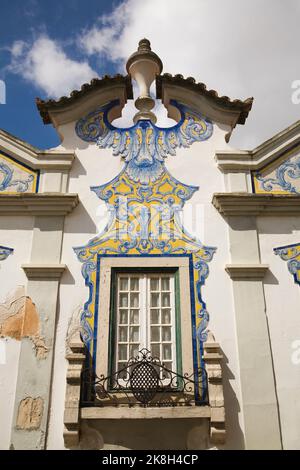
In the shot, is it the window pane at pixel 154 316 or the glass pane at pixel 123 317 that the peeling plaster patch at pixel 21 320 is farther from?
the window pane at pixel 154 316

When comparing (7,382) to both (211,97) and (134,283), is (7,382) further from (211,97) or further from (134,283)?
(211,97)

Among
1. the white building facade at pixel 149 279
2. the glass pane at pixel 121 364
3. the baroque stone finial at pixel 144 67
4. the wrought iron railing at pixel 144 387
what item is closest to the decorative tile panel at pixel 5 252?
the white building facade at pixel 149 279

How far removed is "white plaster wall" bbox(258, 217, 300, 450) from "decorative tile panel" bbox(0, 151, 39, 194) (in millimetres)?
4115

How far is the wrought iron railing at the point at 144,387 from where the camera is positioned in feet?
21.5

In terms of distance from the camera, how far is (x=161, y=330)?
23.5 feet

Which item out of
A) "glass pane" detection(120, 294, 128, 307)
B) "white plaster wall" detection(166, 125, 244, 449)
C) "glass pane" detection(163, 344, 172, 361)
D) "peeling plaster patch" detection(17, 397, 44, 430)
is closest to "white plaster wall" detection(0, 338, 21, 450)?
"peeling plaster patch" detection(17, 397, 44, 430)

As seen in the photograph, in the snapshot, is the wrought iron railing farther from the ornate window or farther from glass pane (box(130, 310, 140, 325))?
glass pane (box(130, 310, 140, 325))

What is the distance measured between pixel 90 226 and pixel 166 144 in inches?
86.3

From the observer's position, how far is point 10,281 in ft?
24.5

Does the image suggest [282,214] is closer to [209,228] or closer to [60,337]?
[209,228]

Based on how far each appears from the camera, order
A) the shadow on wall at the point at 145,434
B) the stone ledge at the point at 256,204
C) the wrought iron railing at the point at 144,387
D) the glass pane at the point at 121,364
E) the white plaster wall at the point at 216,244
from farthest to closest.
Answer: the stone ledge at the point at 256,204, the glass pane at the point at 121,364, the white plaster wall at the point at 216,244, the wrought iron railing at the point at 144,387, the shadow on wall at the point at 145,434

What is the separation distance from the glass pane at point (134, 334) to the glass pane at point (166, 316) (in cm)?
42

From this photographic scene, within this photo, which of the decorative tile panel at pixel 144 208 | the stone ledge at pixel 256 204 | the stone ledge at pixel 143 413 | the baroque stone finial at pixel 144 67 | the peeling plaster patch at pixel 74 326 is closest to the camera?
the stone ledge at pixel 143 413

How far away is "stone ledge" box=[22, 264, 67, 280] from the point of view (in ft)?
24.5
